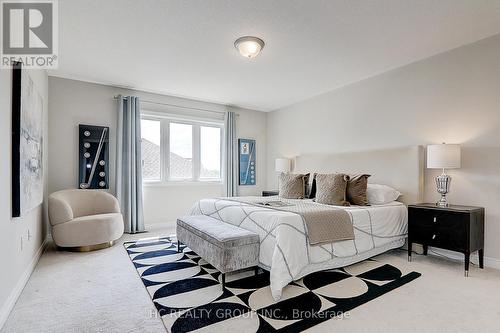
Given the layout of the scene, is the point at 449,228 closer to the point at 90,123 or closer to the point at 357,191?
the point at 357,191

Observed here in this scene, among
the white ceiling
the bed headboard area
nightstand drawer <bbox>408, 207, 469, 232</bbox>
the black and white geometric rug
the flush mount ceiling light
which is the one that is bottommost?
the black and white geometric rug

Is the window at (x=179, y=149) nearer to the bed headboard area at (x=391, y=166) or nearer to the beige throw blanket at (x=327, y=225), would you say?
the bed headboard area at (x=391, y=166)

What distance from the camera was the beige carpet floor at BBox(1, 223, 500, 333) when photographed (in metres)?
1.78

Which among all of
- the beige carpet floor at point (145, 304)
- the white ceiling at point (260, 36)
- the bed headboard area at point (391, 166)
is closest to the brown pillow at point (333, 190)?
the bed headboard area at point (391, 166)

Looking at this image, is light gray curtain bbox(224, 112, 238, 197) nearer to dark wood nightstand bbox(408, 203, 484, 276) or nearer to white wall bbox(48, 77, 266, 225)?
white wall bbox(48, 77, 266, 225)

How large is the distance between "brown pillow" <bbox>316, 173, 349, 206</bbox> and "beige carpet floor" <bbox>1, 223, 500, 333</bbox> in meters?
0.99

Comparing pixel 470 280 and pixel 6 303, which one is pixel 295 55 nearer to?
pixel 470 280

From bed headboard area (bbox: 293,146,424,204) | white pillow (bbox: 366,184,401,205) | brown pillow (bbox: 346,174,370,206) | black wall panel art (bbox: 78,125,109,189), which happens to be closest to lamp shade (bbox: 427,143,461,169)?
bed headboard area (bbox: 293,146,424,204)

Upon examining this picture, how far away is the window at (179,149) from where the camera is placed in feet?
16.2

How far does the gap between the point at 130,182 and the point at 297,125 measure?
341cm

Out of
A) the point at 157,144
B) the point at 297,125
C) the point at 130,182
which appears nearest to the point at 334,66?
the point at 297,125

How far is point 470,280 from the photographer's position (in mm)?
2539

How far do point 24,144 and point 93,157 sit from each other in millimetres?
2018

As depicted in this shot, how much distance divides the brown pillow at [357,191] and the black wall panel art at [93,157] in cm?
385
